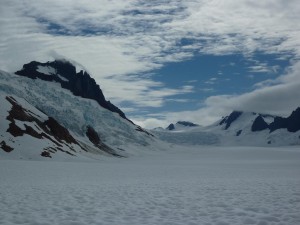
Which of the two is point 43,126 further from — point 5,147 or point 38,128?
point 5,147

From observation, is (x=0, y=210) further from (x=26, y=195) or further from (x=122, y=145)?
(x=122, y=145)

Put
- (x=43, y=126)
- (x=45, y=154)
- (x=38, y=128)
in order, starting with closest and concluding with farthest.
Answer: (x=45, y=154), (x=38, y=128), (x=43, y=126)

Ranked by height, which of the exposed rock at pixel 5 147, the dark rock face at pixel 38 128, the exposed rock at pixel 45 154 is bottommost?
the exposed rock at pixel 45 154

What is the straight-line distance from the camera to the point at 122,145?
191 metres

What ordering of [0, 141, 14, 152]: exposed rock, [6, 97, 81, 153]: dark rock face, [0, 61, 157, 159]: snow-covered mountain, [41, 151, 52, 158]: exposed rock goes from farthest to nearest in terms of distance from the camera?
[6, 97, 81, 153]: dark rock face
[0, 61, 157, 159]: snow-covered mountain
[41, 151, 52, 158]: exposed rock
[0, 141, 14, 152]: exposed rock

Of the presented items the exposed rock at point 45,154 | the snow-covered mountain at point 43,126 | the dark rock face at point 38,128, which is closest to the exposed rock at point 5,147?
the snow-covered mountain at point 43,126

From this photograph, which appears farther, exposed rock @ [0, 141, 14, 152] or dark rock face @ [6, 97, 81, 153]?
dark rock face @ [6, 97, 81, 153]

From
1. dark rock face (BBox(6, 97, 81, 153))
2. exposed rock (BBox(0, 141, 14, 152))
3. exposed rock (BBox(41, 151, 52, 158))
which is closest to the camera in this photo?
exposed rock (BBox(0, 141, 14, 152))

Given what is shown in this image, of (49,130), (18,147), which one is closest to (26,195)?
(18,147)

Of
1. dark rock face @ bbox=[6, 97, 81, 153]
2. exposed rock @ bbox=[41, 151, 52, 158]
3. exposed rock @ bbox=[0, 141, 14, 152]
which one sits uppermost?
dark rock face @ bbox=[6, 97, 81, 153]

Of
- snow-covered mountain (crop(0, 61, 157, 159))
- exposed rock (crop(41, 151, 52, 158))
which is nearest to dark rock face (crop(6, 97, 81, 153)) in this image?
snow-covered mountain (crop(0, 61, 157, 159))

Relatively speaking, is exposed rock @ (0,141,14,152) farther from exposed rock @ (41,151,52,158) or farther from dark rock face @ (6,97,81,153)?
dark rock face @ (6,97,81,153)

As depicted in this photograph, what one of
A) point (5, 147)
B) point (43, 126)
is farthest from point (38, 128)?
point (5, 147)

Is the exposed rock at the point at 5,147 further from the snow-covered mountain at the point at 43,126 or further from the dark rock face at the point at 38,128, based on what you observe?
the dark rock face at the point at 38,128
